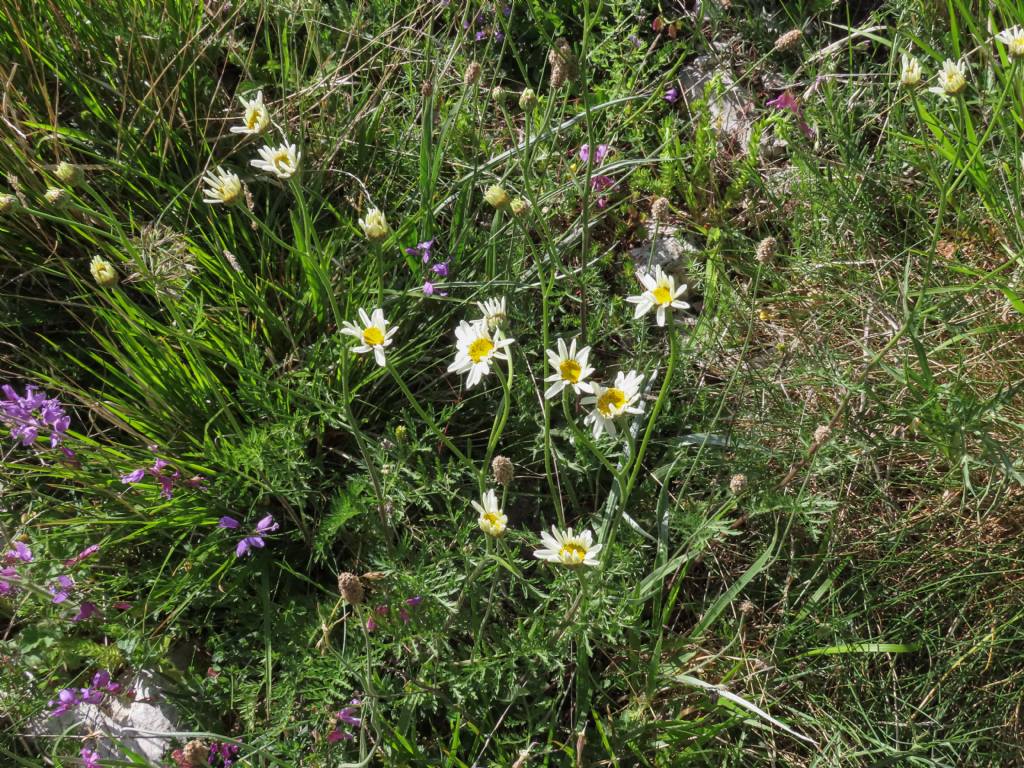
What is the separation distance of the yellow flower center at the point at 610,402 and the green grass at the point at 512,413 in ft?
0.29

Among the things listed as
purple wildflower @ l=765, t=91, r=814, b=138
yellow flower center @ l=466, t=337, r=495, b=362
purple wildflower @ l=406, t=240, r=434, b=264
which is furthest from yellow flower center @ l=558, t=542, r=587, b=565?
purple wildflower @ l=765, t=91, r=814, b=138

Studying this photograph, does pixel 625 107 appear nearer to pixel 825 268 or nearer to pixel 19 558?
pixel 825 268

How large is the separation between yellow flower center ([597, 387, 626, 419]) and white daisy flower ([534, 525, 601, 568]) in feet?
0.68

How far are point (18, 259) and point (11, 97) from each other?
16.1 inches

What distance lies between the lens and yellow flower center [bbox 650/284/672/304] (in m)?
1.48

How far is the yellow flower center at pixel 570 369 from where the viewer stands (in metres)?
1.51

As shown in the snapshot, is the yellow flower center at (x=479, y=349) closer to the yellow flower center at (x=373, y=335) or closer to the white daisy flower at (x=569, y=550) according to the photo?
the yellow flower center at (x=373, y=335)

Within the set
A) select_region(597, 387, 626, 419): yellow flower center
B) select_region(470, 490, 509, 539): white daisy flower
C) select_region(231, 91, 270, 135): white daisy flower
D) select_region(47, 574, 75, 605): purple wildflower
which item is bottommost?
select_region(47, 574, 75, 605): purple wildflower

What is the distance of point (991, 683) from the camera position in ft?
5.70

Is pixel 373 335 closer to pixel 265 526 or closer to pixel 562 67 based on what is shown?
pixel 265 526

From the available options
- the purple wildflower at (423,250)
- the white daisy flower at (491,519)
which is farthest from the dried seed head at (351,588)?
the purple wildflower at (423,250)

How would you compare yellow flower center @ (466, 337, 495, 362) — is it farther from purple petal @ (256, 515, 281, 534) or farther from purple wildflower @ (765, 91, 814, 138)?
purple wildflower @ (765, 91, 814, 138)

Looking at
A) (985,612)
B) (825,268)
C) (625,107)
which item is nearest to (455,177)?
(625,107)

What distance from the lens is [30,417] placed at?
176 centimetres
